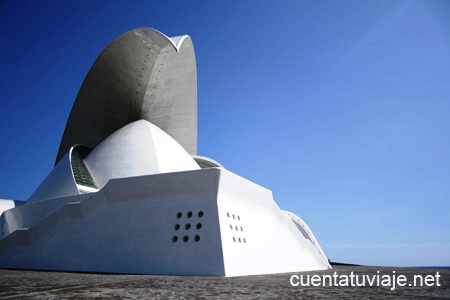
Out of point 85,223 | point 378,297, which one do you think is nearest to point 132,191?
point 85,223

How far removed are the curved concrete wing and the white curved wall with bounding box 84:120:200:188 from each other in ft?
14.6

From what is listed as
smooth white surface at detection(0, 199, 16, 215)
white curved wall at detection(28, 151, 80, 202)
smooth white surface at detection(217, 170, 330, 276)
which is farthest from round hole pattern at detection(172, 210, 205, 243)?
smooth white surface at detection(0, 199, 16, 215)

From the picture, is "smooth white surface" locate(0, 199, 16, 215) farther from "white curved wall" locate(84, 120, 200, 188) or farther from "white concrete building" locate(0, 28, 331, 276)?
"white curved wall" locate(84, 120, 200, 188)

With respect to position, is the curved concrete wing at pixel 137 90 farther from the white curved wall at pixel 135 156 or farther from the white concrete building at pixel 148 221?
the white curved wall at pixel 135 156

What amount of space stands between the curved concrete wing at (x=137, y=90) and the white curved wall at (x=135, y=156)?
175 inches

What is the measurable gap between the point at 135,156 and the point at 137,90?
7985mm

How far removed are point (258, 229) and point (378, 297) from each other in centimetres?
800

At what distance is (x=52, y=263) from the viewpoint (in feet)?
38.0

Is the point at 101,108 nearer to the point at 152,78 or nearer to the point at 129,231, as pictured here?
the point at 152,78

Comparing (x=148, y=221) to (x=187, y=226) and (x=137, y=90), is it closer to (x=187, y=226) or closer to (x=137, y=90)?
(x=187, y=226)

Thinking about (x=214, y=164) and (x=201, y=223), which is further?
(x=214, y=164)

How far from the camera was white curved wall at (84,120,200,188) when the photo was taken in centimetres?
1658

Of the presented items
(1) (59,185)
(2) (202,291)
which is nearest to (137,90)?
(1) (59,185)

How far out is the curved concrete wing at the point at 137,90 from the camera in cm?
2195
